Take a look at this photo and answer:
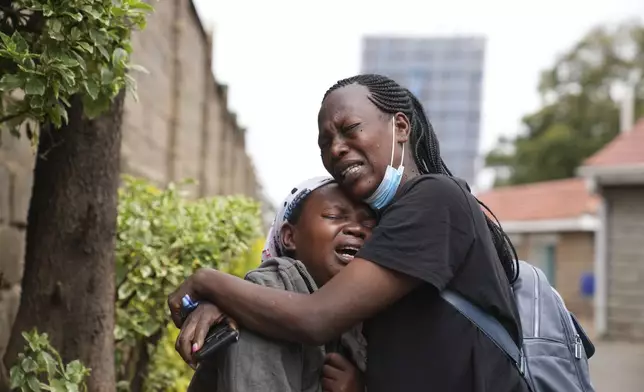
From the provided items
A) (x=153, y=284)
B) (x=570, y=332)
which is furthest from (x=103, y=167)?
(x=570, y=332)

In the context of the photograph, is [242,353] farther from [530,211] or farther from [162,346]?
[530,211]

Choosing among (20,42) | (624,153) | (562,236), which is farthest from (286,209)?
(562,236)

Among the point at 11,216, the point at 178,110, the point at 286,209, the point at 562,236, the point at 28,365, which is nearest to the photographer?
the point at 286,209

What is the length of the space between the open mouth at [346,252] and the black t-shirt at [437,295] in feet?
0.68

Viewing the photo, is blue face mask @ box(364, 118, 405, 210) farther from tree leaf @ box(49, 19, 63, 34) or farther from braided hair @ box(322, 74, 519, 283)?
tree leaf @ box(49, 19, 63, 34)

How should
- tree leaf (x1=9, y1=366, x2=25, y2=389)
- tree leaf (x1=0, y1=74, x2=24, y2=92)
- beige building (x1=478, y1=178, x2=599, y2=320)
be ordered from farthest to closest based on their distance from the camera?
1. beige building (x1=478, y1=178, x2=599, y2=320)
2. tree leaf (x1=9, y1=366, x2=25, y2=389)
3. tree leaf (x1=0, y1=74, x2=24, y2=92)

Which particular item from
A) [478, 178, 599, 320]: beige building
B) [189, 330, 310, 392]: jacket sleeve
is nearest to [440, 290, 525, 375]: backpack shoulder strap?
[189, 330, 310, 392]: jacket sleeve

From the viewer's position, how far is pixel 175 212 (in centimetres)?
439

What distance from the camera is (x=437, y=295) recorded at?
2.22 metres

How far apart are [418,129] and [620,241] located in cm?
1603

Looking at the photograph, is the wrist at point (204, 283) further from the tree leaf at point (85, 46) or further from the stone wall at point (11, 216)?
the stone wall at point (11, 216)

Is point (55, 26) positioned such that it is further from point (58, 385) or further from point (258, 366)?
point (258, 366)

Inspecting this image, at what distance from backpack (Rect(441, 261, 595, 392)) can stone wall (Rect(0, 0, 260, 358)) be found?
251 cm

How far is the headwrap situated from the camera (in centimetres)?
256
